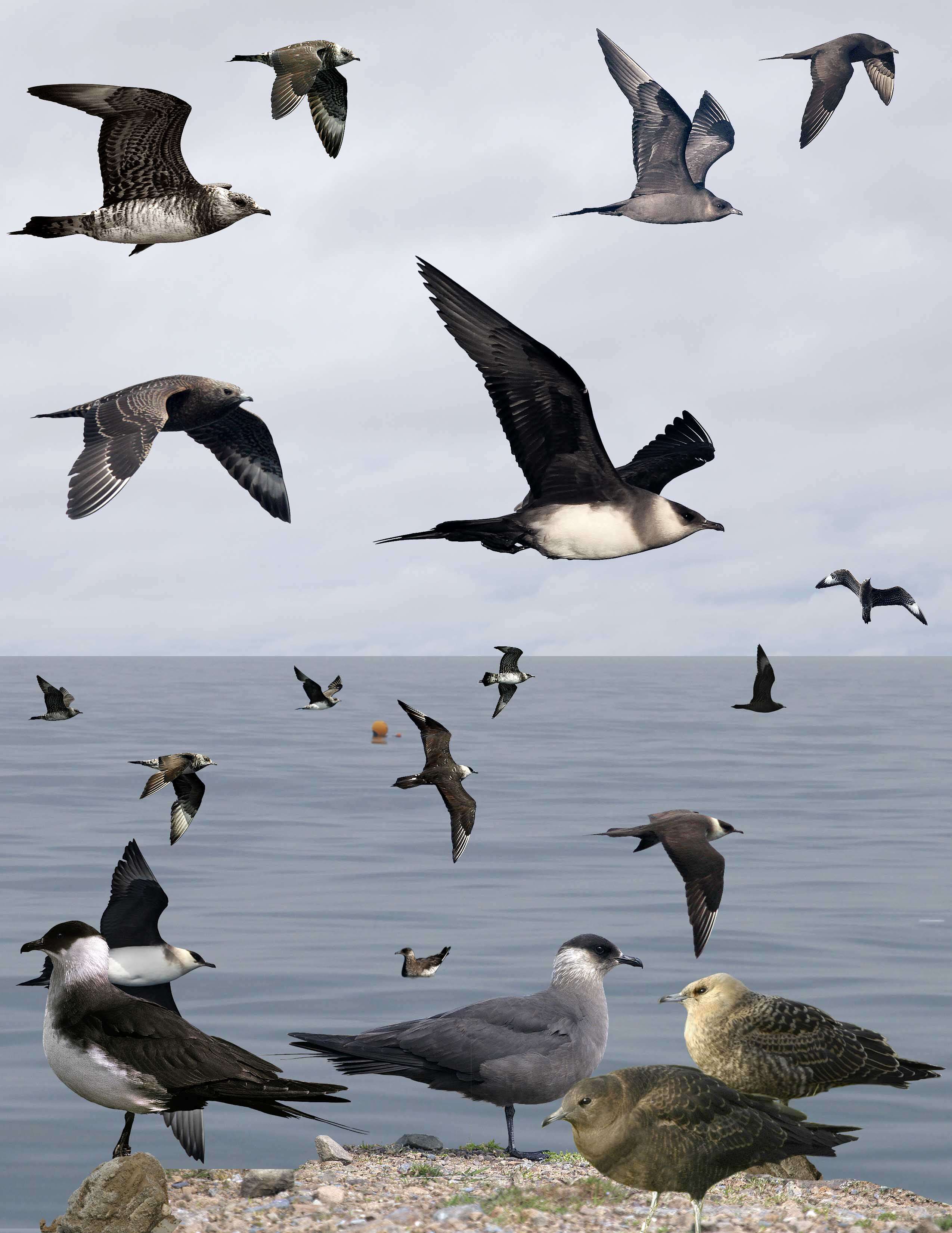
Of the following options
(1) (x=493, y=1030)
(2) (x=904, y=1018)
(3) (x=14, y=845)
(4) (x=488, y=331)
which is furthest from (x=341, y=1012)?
(3) (x=14, y=845)

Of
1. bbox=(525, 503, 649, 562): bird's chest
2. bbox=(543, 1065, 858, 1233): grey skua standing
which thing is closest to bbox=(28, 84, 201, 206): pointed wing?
bbox=(525, 503, 649, 562): bird's chest

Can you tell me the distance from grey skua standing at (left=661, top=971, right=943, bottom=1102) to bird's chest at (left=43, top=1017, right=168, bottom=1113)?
128 inches

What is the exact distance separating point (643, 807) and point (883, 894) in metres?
9.10

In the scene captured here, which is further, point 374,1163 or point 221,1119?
point 221,1119

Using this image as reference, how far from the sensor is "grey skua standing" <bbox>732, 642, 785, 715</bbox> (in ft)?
43.1

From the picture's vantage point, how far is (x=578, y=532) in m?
9.55

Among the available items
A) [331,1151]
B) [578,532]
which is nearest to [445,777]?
[578,532]

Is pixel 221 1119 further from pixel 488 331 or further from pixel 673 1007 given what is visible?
pixel 488 331

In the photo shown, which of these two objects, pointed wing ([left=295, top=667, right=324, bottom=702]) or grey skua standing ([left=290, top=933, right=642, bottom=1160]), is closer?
grey skua standing ([left=290, top=933, right=642, bottom=1160])

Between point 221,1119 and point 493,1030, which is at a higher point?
point 493,1030

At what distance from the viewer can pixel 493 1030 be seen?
9.52 meters

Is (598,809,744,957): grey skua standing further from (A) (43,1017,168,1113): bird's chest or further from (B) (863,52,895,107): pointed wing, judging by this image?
(B) (863,52,895,107): pointed wing

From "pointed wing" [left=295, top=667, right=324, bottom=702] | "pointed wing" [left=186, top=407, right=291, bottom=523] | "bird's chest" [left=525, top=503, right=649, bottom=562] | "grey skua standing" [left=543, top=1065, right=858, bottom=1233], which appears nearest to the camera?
"grey skua standing" [left=543, top=1065, right=858, bottom=1233]

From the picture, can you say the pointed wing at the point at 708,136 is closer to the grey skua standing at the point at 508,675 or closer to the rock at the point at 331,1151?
the grey skua standing at the point at 508,675
